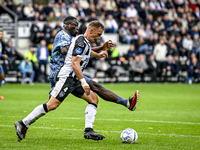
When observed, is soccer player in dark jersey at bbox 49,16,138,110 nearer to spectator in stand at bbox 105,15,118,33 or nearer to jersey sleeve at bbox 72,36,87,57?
jersey sleeve at bbox 72,36,87,57

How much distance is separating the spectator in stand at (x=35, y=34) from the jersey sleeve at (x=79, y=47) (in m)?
19.5

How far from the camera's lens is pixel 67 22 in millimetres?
8789

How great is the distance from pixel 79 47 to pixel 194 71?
2294cm

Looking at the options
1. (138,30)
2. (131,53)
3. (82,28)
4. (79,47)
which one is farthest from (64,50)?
(138,30)

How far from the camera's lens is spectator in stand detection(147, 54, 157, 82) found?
94.0 feet

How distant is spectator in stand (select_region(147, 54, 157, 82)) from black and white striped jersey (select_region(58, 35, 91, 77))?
2101cm

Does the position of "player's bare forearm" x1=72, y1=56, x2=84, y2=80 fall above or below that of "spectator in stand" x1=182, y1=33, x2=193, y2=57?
above

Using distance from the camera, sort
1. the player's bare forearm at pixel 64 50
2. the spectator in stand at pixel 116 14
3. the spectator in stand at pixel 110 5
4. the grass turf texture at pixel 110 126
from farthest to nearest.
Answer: the spectator in stand at pixel 110 5 → the spectator in stand at pixel 116 14 → the player's bare forearm at pixel 64 50 → the grass turf texture at pixel 110 126

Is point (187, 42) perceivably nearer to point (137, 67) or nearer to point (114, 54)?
point (137, 67)

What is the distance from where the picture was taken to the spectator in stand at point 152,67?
94.0 feet

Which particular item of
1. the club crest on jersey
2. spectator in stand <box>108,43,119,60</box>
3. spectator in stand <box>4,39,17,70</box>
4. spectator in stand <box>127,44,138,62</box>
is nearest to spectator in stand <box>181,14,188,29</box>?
spectator in stand <box>127,44,138,62</box>

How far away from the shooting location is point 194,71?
29.6m

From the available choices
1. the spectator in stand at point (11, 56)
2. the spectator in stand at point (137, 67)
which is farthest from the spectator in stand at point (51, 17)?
the spectator in stand at point (137, 67)

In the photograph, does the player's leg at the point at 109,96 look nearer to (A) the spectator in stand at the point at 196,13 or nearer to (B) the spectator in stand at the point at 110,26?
(B) the spectator in stand at the point at 110,26
